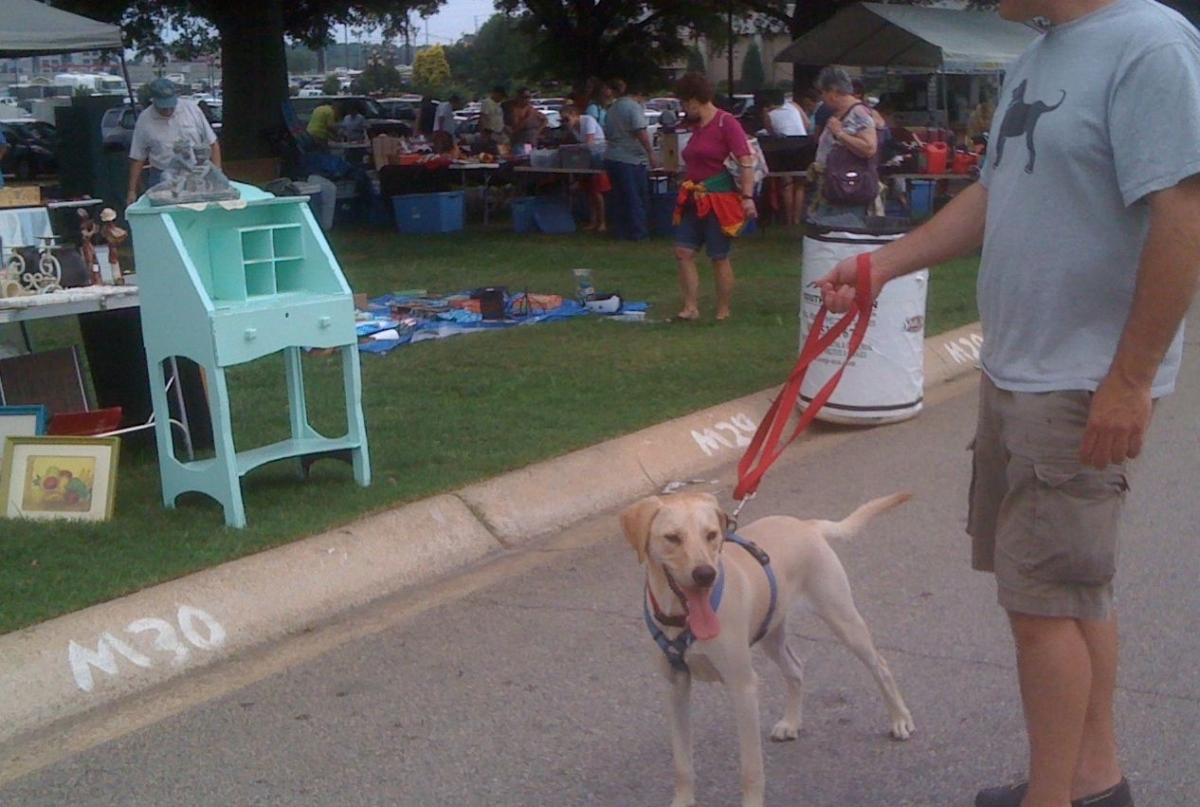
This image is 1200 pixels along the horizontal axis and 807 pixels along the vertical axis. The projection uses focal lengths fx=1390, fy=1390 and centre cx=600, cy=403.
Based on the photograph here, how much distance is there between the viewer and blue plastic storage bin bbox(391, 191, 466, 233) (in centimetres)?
1722

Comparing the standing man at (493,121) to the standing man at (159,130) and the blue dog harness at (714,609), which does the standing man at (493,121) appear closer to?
the standing man at (159,130)

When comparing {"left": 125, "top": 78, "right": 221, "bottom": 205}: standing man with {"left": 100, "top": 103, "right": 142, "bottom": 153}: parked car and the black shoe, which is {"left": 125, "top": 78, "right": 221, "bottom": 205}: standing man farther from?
Result: the black shoe

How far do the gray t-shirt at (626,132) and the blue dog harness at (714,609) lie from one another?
1285 cm

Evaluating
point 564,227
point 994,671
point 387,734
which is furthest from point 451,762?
point 564,227

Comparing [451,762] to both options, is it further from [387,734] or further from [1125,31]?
[1125,31]

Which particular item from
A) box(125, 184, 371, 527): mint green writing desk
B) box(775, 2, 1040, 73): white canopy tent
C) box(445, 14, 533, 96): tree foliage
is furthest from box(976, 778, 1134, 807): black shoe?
box(445, 14, 533, 96): tree foliage

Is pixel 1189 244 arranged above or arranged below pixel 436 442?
above

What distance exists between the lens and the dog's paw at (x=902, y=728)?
392cm

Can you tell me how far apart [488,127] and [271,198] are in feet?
60.5

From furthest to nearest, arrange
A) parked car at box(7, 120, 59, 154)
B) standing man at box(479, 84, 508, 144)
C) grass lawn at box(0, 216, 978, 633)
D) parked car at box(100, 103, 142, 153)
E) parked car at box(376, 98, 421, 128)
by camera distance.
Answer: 1. parked car at box(376, 98, 421, 128)
2. parked car at box(7, 120, 59, 154)
3. standing man at box(479, 84, 508, 144)
4. parked car at box(100, 103, 142, 153)
5. grass lawn at box(0, 216, 978, 633)

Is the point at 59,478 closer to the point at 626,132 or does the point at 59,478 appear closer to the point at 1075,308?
the point at 1075,308

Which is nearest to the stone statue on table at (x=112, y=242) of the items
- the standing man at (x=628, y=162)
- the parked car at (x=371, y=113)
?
the standing man at (x=628, y=162)

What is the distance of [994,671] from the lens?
4.38 metres

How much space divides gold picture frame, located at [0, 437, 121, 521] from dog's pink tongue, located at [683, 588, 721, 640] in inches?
133
